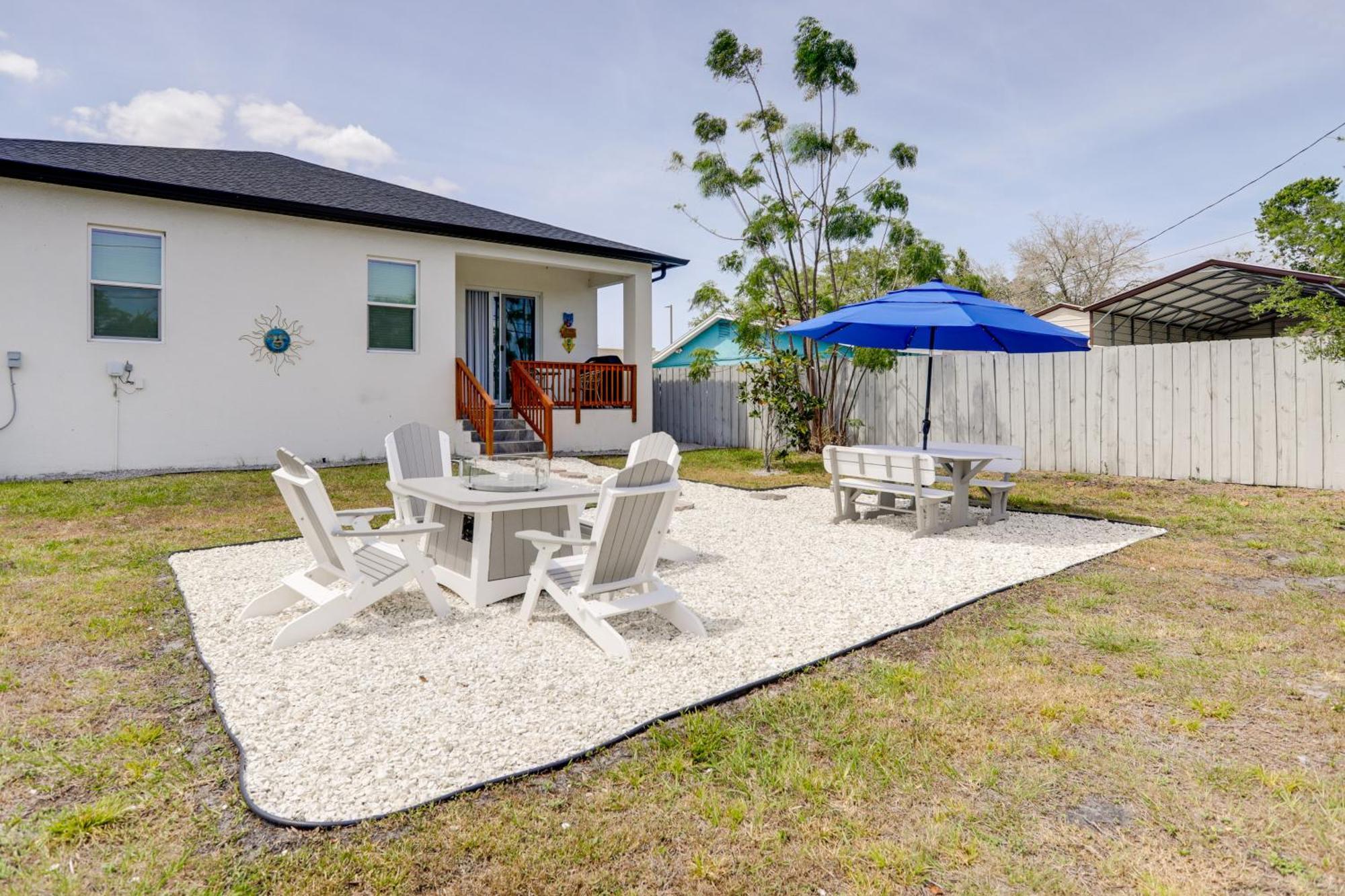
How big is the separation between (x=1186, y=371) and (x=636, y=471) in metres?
8.59

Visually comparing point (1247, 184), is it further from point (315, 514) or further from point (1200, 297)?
point (315, 514)

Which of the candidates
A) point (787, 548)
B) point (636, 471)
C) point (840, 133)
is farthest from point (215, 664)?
point (840, 133)

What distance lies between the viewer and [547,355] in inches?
573

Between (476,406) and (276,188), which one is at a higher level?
(276,188)

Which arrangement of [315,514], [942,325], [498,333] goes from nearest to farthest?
[315,514]
[942,325]
[498,333]

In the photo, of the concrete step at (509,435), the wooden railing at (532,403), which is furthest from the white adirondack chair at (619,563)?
the concrete step at (509,435)

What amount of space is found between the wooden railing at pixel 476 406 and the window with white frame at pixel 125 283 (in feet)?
13.6

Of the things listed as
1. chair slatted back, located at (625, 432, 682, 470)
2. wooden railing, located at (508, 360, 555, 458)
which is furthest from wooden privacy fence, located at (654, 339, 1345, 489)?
chair slatted back, located at (625, 432, 682, 470)

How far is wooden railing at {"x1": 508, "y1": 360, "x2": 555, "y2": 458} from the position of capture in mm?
11586

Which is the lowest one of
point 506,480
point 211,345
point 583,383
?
point 506,480

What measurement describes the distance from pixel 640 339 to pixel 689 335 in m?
16.1

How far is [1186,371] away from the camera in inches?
350

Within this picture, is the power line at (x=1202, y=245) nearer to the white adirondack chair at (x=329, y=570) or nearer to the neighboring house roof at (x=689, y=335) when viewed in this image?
the neighboring house roof at (x=689, y=335)

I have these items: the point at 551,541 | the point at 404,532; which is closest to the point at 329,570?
the point at 404,532
